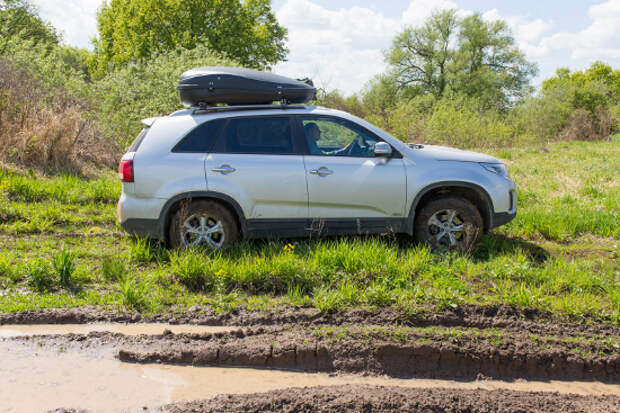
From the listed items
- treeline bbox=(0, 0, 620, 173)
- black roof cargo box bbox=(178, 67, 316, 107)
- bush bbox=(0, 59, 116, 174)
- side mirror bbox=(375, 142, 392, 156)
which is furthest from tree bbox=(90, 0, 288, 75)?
side mirror bbox=(375, 142, 392, 156)

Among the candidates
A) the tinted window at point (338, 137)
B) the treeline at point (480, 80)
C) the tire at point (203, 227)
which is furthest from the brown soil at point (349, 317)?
the treeline at point (480, 80)

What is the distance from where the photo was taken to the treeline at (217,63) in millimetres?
11562

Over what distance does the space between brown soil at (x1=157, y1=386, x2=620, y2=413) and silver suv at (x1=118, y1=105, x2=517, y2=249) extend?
2.70m

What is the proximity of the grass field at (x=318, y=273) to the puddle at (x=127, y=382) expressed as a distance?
89 cm

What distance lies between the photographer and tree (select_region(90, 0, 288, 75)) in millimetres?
34406

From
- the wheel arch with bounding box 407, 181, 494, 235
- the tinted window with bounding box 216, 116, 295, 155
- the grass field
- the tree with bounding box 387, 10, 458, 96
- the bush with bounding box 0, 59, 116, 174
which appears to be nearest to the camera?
the grass field

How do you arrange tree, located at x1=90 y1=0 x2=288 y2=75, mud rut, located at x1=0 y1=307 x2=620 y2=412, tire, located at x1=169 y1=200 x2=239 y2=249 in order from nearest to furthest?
mud rut, located at x1=0 y1=307 x2=620 y2=412
tire, located at x1=169 y1=200 x2=239 y2=249
tree, located at x1=90 y1=0 x2=288 y2=75

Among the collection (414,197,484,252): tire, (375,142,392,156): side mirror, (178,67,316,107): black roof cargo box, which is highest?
(178,67,316,107): black roof cargo box

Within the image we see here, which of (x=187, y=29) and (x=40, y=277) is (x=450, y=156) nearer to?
(x=40, y=277)

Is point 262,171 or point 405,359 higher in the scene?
point 262,171

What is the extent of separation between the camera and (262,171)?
599cm

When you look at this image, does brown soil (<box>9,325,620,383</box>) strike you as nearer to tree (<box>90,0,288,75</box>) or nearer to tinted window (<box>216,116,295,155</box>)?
tinted window (<box>216,116,295,155</box>)

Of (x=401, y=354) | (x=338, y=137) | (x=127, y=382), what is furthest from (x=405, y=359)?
(x=338, y=137)

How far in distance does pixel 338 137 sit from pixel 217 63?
492 inches
